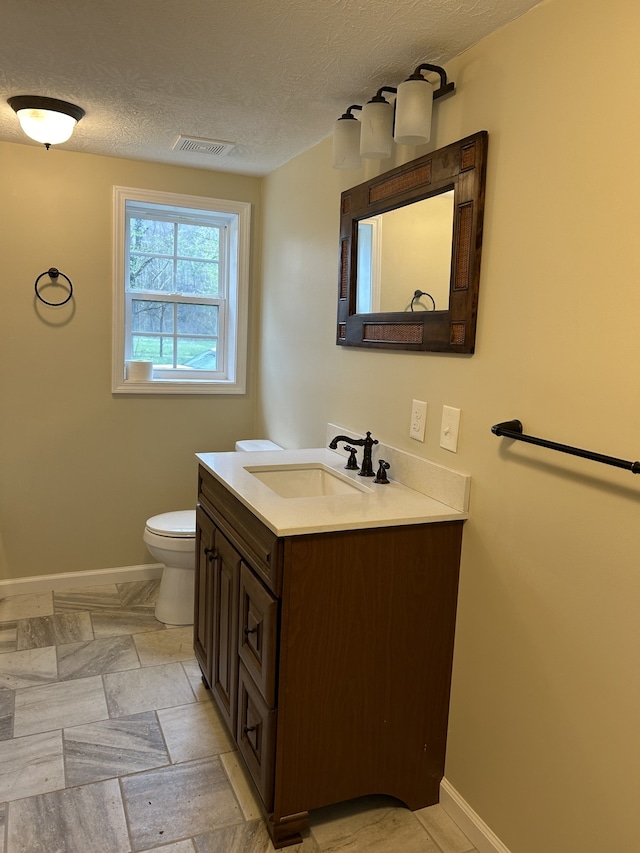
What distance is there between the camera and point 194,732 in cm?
223

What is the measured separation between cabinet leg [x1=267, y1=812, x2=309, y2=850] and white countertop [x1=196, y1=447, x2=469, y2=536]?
831 mm

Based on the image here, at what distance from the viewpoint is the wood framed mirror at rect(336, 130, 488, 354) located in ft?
5.76

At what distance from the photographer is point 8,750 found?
208 centimetres

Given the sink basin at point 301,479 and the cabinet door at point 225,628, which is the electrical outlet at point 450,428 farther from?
the cabinet door at point 225,628

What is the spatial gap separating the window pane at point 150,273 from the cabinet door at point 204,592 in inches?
59.1

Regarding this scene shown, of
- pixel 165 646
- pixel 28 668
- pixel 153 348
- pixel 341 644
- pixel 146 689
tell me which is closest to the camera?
pixel 341 644

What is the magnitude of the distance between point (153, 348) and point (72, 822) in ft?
7.53

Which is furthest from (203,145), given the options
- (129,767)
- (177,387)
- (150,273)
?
(129,767)

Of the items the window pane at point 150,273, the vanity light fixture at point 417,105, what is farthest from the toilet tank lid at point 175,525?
the vanity light fixture at point 417,105

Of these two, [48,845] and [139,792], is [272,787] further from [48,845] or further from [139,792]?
[48,845]

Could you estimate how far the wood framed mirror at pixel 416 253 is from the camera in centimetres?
175

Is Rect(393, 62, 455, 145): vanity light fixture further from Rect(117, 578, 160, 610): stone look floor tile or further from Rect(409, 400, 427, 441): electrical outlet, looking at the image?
Rect(117, 578, 160, 610): stone look floor tile

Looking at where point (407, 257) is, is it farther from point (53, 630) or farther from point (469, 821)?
point (53, 630)

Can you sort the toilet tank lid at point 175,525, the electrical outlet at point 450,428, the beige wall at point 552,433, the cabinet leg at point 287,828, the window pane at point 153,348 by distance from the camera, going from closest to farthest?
the beige wall at point 552,433
the cabinet leg at point 287,828
the electrical outlet at point 450,428
the toilet tank lid at point 175,525
the window pane at point 153,348
